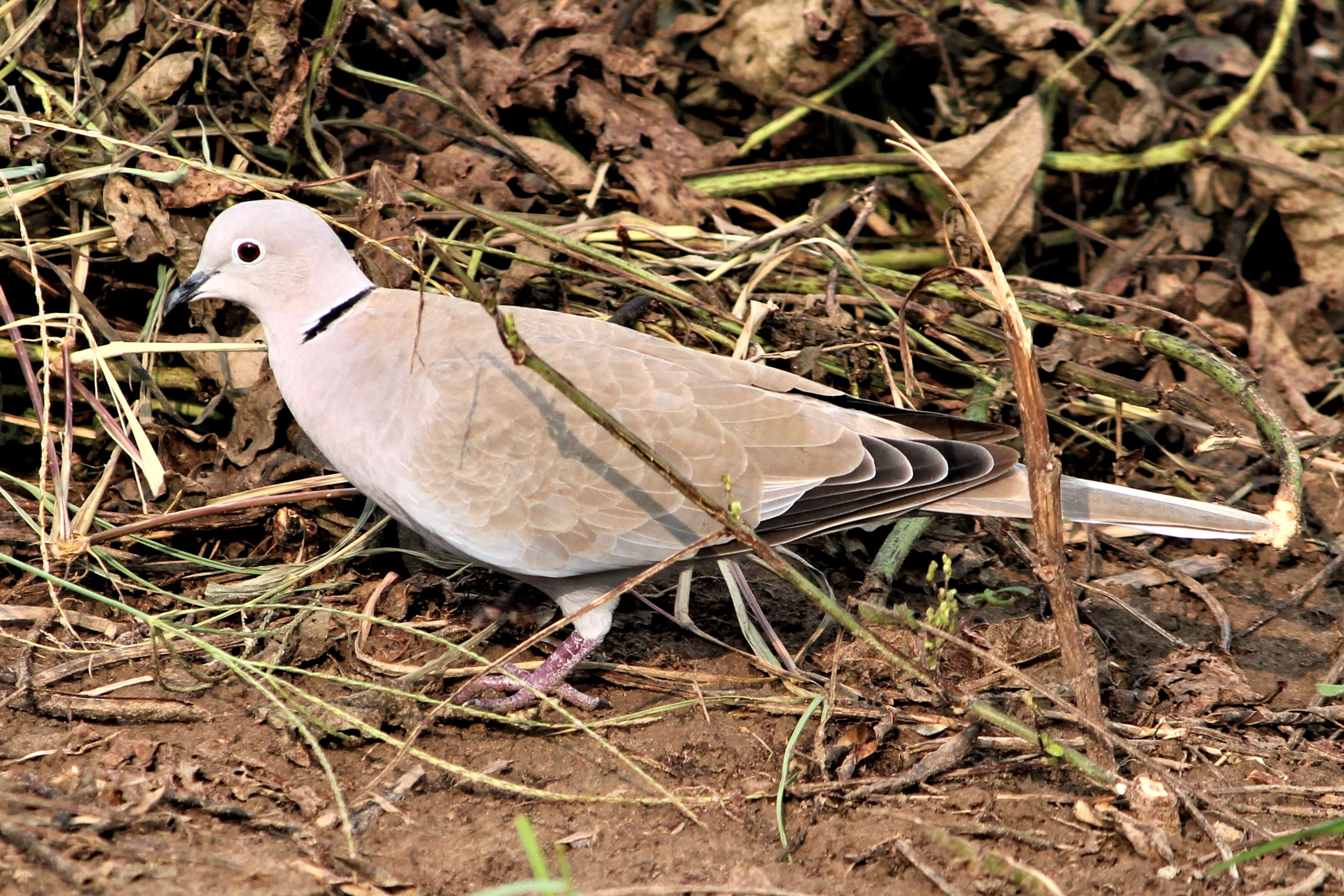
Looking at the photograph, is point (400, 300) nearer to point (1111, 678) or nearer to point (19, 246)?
point (19, 246)

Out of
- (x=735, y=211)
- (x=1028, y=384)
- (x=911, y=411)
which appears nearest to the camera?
(x=1028, y=384)

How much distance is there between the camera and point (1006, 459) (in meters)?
Answer: 3.14

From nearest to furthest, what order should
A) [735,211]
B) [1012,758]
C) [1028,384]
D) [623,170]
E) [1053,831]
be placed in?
[1028,384] < [1053,831] < [1012,758] < [623,170] < [735,211]

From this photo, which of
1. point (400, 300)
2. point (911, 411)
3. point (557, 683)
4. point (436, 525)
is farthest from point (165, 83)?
point (911, 411)

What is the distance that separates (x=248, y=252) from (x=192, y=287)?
20 centimetres

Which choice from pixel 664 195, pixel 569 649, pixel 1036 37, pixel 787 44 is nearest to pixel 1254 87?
pixel 1036 37

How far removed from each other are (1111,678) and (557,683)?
1550 mm

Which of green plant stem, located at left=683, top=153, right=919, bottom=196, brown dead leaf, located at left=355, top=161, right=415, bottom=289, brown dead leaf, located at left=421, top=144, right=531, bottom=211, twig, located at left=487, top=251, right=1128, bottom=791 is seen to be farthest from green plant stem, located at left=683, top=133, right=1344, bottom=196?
twig, located at left=487, top=251, right=1128, bottom=791

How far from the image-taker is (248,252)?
3.27 meters

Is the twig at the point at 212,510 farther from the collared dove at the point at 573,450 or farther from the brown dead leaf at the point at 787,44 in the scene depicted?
the brown dead leaf at the point at 787,44

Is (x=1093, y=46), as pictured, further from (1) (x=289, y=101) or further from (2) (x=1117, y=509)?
(1) (x=289, y=101)

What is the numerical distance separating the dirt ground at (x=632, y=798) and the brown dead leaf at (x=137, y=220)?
1230mm

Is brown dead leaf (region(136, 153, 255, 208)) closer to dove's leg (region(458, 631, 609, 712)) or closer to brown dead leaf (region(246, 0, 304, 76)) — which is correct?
brown dead leaf (region(246, 0, 304, 76))

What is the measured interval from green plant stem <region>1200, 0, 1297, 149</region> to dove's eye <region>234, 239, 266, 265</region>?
3.48 m
